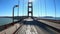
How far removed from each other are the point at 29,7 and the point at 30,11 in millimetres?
5820

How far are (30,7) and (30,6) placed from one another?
0.73 m

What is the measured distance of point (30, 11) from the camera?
98.4 meters

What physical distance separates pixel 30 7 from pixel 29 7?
72 cm

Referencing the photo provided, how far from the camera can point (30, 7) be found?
9331cm

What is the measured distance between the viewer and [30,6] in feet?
306

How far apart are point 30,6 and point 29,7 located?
3.35 ft

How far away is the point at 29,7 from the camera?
93312 mm

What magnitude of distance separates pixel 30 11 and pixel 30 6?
6286mm
